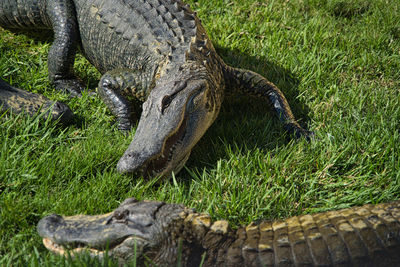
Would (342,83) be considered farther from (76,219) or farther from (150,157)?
(76,219)

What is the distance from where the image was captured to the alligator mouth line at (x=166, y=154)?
11.0 feet

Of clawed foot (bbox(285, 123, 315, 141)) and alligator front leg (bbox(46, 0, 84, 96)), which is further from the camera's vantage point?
alligator front leg (bbox(46, 0, 84, 96))

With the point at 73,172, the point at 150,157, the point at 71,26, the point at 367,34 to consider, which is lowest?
the point at 73,172

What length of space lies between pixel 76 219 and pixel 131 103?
1784mm

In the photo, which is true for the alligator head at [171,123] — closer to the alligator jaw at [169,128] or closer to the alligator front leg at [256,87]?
the alligator jaw at [169,128]

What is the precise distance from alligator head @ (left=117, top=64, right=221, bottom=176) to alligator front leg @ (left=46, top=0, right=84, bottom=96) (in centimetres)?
135

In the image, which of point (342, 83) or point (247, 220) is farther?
point (342, 83)

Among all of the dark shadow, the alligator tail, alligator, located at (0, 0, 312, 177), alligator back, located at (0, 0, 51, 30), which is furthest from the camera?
alligator back, located at (0, 0, 51, 30)

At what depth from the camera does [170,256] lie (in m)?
2.47

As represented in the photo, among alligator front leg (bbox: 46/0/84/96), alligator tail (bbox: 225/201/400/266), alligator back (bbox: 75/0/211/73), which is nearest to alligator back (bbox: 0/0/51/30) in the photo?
alligator front leg (bbox: 46/0/84/96)

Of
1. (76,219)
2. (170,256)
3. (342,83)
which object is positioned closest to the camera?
(170,256)

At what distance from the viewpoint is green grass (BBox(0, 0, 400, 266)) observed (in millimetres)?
3152

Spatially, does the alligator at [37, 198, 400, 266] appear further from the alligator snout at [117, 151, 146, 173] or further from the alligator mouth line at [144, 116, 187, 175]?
the alligator mouth line at [144, 116, 187, 175]

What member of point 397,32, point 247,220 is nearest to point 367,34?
point 397,32
